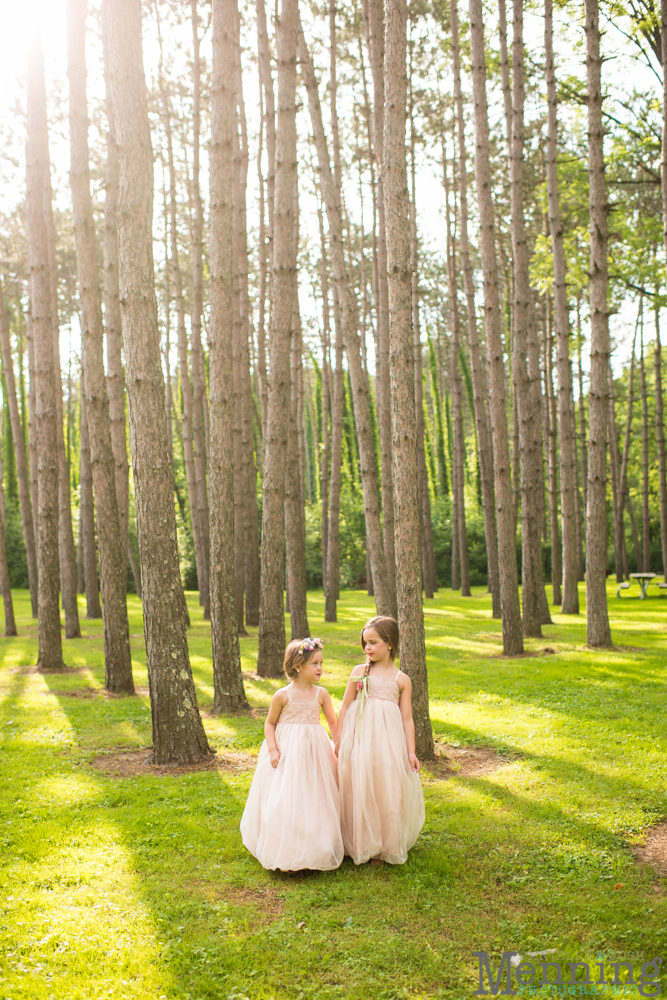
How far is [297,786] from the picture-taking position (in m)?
4.23

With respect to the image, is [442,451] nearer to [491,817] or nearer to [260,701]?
[260,701]

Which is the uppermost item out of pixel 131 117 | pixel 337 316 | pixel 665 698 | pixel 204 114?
pixel 204 114

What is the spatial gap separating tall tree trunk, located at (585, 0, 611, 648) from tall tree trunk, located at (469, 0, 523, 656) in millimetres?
1173

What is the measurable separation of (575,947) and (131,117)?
6.78m

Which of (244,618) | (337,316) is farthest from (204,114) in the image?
(244,618)

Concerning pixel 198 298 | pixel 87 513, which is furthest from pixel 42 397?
pixel 87 513

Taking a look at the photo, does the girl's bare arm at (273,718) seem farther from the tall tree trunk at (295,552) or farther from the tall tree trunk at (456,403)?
the tall tree trunk at (456,403)

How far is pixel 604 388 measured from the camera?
11648 mm

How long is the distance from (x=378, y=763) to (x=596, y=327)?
9.05 m

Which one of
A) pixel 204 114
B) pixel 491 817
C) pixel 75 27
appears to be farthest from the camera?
pixel 204 114

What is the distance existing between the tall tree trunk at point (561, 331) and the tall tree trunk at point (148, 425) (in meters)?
9.09

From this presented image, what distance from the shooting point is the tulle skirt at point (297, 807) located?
419cm

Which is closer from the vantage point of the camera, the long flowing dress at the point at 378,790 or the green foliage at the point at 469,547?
the long flowing dress at the point at 378,790

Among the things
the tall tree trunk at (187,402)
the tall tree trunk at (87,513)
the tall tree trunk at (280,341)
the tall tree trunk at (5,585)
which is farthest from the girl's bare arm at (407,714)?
the tall tree trunk at (87,513)
